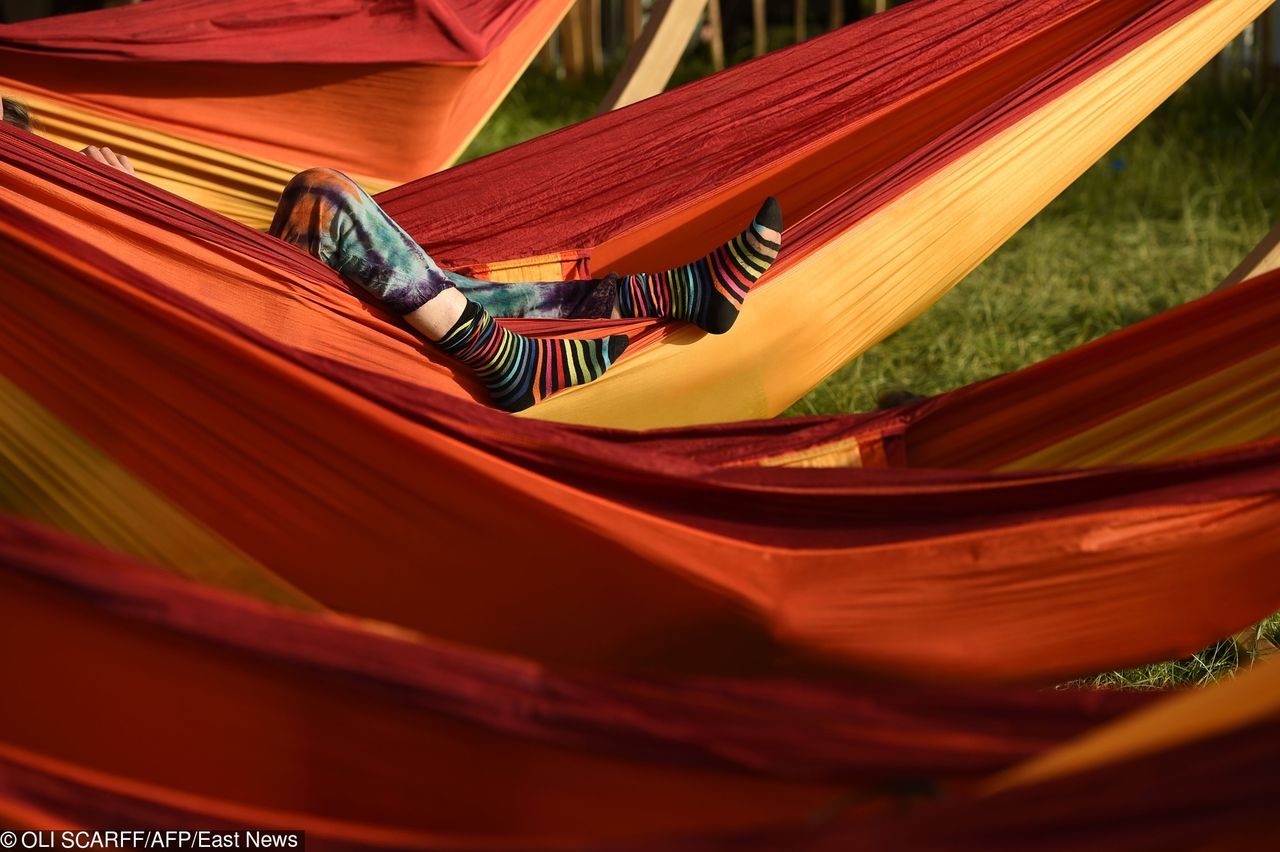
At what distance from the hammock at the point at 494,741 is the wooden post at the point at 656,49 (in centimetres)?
183

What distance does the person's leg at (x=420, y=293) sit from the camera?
4.73 feet

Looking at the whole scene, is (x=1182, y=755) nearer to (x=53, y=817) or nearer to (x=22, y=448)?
(x=53, y=817)

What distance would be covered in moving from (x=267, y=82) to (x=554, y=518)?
157cm

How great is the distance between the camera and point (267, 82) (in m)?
2.28

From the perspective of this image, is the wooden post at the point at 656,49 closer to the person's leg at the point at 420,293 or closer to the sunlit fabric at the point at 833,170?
the sunlit fabric at the point at 833,170

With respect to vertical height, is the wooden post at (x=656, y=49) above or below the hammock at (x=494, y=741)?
above

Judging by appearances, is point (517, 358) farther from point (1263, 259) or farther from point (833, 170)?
point (1263, 259)

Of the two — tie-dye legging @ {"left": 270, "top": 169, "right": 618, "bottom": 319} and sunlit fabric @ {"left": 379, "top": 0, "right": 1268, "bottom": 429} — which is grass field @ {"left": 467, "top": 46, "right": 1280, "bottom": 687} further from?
tie-dye legging @ {"left": 270, "top": 169, "right": 618, "bottom": 319}

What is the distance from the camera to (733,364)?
Result: 5.38 ft

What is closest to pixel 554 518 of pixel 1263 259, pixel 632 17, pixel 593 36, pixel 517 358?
pixel 517 358

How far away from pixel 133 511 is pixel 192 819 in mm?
355

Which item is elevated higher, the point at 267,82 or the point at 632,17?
the point at 632,17

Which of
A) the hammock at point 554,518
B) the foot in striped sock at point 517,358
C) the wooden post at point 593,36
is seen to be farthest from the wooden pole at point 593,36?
the hammock at point 554,518

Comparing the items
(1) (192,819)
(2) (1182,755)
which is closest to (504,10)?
(1) (192,819)
